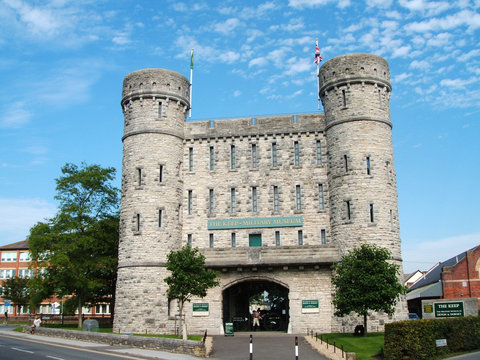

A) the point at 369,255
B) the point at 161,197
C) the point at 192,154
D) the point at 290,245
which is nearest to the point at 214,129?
the point at 192,154

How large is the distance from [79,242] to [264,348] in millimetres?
20450

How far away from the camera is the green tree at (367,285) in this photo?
2559 centimetres

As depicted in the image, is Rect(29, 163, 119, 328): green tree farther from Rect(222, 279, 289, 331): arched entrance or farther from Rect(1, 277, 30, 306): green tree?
Rect(1, 277, 30, 306): green tree

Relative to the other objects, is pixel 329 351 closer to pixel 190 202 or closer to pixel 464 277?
pixel 190 202

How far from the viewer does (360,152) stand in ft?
106

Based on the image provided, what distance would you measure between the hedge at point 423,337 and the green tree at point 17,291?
54.2 meters

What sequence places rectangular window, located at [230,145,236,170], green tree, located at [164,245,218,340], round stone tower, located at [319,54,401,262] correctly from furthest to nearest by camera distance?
1. rectangular window, located at [230,145,236,170]
2. round stone tower, located at [319,54,401,262]
3. green tree, located at [164,245,218,340]

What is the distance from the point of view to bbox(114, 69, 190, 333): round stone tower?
104ft

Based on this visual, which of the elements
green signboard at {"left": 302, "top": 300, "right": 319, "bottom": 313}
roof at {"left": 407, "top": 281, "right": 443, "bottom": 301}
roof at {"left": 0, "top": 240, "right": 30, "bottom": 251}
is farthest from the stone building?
roof at {"left": 0, "top": 240, "right": 30, "bottom": 251}

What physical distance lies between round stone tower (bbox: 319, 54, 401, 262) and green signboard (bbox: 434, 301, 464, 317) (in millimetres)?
8021

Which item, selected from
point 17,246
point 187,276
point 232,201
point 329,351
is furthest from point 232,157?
point 17,246

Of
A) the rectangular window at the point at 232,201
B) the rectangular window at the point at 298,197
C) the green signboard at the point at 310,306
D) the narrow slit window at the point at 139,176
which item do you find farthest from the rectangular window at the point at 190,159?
the green signboard at the point at 310,306

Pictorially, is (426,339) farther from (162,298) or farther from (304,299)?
(162,298)

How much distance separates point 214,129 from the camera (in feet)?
119
